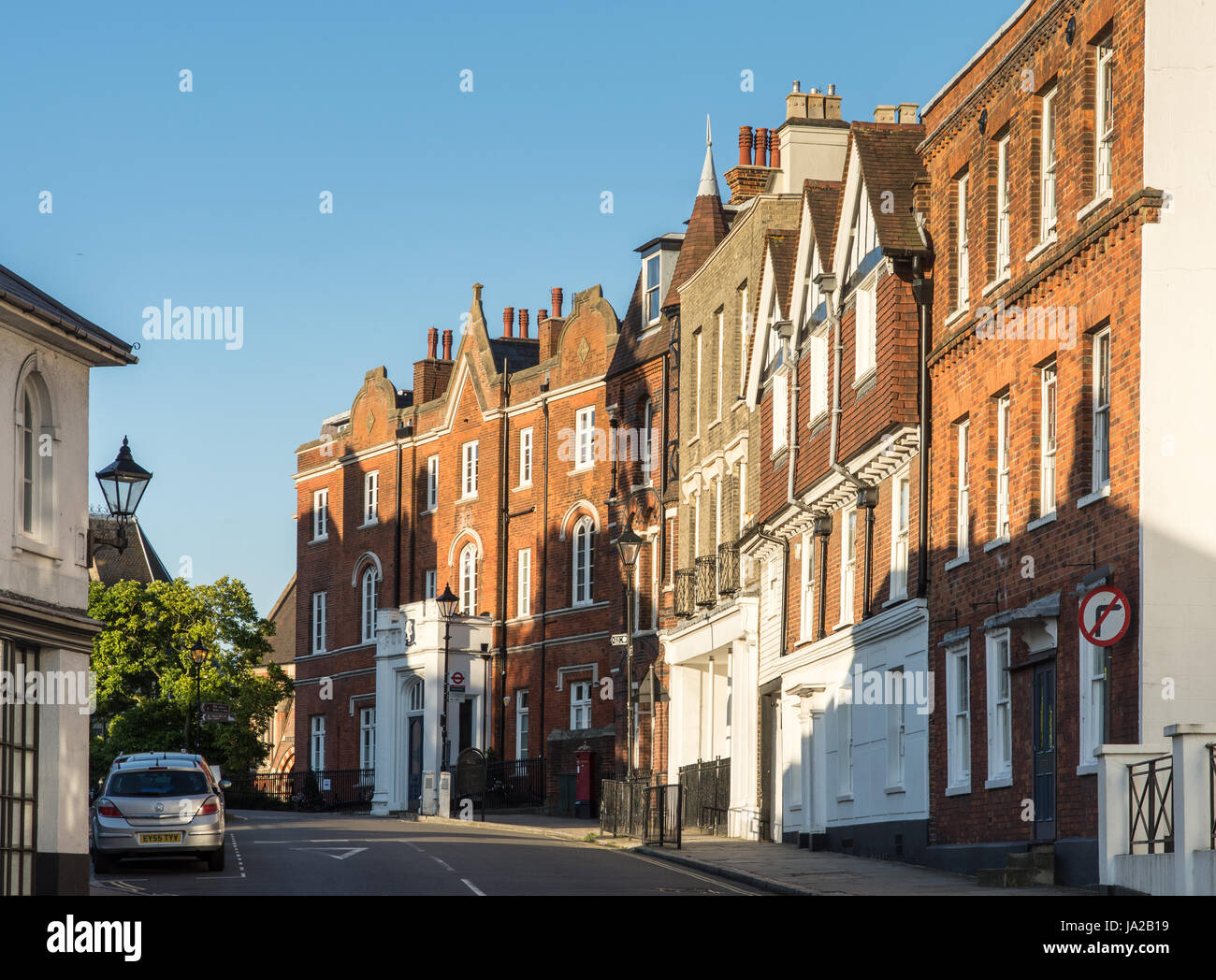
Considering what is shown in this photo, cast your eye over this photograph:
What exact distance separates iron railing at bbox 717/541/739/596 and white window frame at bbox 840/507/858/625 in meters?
6.50

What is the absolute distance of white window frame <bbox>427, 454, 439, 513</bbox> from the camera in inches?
2371

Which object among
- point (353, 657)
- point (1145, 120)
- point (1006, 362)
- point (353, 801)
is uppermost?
point (1145, 120)

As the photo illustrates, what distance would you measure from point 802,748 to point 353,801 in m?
28.7

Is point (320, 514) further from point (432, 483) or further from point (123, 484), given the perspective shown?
point (123, 484)

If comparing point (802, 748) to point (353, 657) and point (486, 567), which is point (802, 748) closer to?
point (486, 567)

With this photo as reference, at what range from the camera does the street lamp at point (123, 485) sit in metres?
20.5

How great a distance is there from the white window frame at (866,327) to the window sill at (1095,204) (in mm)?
6763

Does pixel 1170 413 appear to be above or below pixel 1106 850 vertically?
above

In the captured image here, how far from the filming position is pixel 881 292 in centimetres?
2831

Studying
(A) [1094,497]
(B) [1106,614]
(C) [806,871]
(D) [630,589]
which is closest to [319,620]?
(D) [630,589]

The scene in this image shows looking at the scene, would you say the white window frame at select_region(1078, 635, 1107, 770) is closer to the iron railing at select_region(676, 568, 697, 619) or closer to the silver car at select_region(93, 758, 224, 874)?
the silver car at select_region(93, 758, 224, 874)

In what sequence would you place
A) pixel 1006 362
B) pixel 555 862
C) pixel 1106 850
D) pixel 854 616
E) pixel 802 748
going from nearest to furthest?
1. pixel 1106 850
2. pixel 1006 362
3. pixel 555 862
4. pixel 854 616
5. pixel 802 748

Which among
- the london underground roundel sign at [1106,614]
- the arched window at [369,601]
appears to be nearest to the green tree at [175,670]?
the arched window at [369,601]

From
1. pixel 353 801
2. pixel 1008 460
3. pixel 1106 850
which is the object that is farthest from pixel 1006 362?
pixel 353 801
